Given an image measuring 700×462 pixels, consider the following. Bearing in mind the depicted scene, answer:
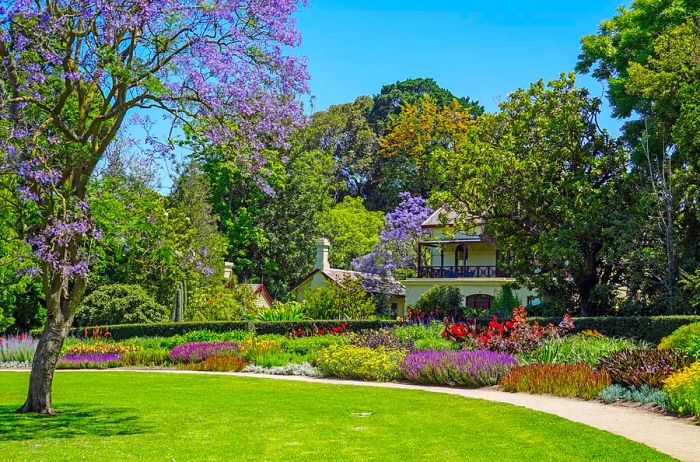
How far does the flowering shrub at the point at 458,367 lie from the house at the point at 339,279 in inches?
951

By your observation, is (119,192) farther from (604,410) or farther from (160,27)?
(604,410)

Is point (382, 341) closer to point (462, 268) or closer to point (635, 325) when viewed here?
point (635, 325)

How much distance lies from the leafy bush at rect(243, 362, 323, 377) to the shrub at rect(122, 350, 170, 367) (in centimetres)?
394

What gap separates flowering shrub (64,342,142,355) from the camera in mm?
26273

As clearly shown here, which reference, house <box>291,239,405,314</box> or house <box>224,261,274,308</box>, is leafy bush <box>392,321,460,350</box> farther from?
house <box>291,239,405,314</box>

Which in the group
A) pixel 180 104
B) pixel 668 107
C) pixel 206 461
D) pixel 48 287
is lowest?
pixel 206 461

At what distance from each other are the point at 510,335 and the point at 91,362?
1316 centimetres

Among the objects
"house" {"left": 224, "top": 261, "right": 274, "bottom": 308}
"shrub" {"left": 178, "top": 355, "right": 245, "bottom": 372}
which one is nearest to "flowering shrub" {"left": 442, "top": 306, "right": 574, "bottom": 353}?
"shrub" {"left": 178, "top": 355, "right": 245, "bottom": 372}

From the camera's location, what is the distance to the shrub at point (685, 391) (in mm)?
11711

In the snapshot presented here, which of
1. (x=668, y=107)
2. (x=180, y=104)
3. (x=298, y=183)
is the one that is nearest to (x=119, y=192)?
(x=180, y=104)

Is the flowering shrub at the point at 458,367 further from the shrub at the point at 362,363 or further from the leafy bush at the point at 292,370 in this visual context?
the leafy bush at the point at 292,370

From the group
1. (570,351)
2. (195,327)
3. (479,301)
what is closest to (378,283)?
(479,301)

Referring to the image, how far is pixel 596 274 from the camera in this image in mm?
28438

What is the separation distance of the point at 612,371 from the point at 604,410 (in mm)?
1913
